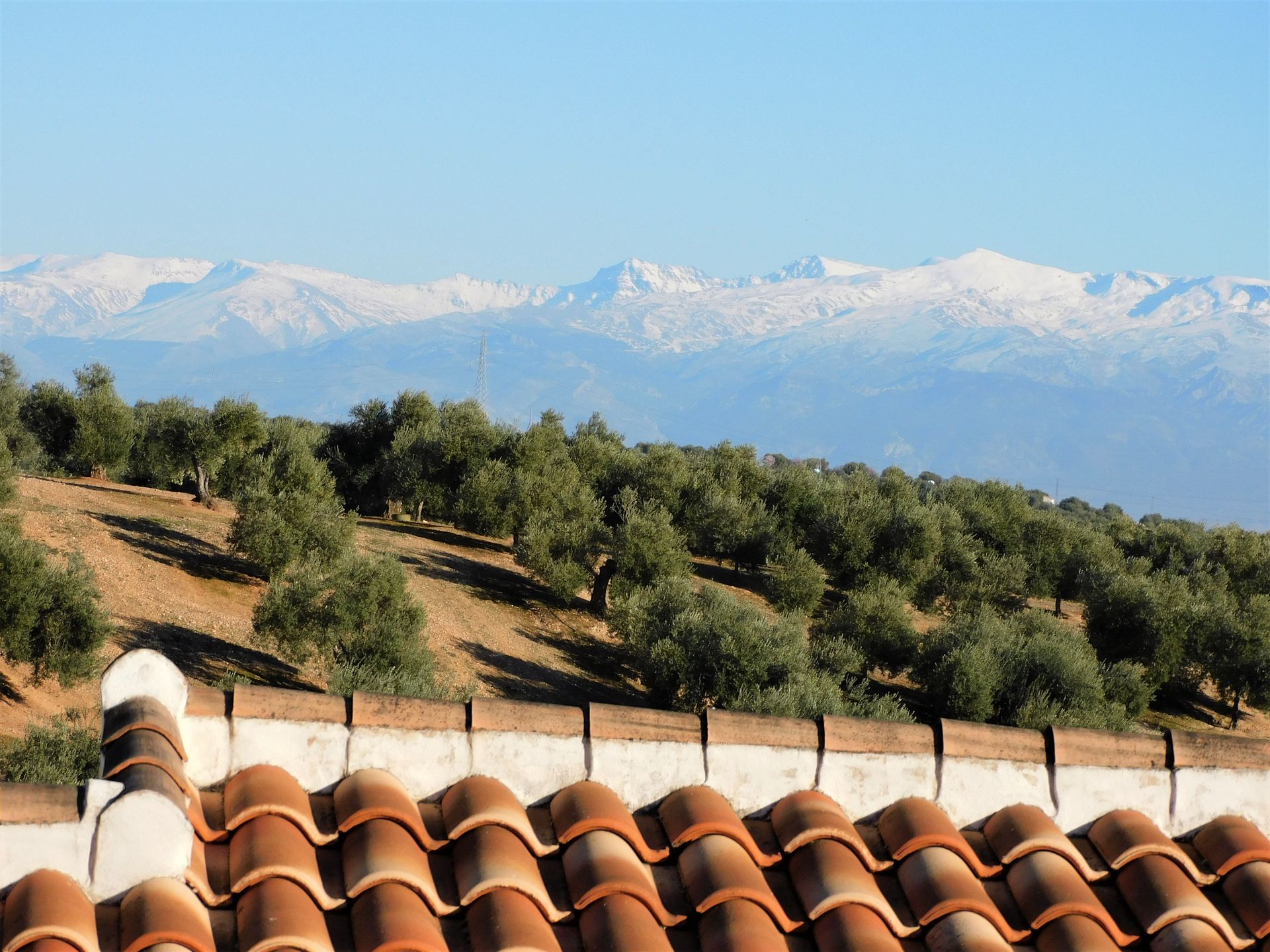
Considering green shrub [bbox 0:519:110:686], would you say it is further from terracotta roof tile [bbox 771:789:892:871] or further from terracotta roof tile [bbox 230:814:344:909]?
terracotta roof tile [bbox 771:789:892:871]

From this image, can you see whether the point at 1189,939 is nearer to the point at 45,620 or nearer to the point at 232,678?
the point at 232,678

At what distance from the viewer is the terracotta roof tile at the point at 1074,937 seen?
4.16 meters

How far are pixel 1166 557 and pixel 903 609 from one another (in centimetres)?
2183

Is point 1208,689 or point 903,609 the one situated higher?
point 903,609

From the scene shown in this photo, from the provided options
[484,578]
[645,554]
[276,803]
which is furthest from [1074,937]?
[484,578]

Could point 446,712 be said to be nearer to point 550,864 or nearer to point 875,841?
point 550,864

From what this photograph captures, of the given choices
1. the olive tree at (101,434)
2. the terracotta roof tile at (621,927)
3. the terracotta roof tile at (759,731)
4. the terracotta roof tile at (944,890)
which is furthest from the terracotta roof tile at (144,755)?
the olive tree at (101,434)

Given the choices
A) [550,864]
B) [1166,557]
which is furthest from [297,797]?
[1166,557]

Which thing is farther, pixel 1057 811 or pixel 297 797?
pixel 1057 811

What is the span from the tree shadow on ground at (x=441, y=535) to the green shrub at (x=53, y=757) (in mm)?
22568

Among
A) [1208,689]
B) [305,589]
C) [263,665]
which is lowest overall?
[1208,689]

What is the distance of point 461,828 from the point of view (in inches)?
→ 162

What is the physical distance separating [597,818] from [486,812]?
40cm

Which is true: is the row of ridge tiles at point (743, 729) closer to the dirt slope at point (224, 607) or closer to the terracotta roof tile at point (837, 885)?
the terracotta roof tile at point (837, 885)
